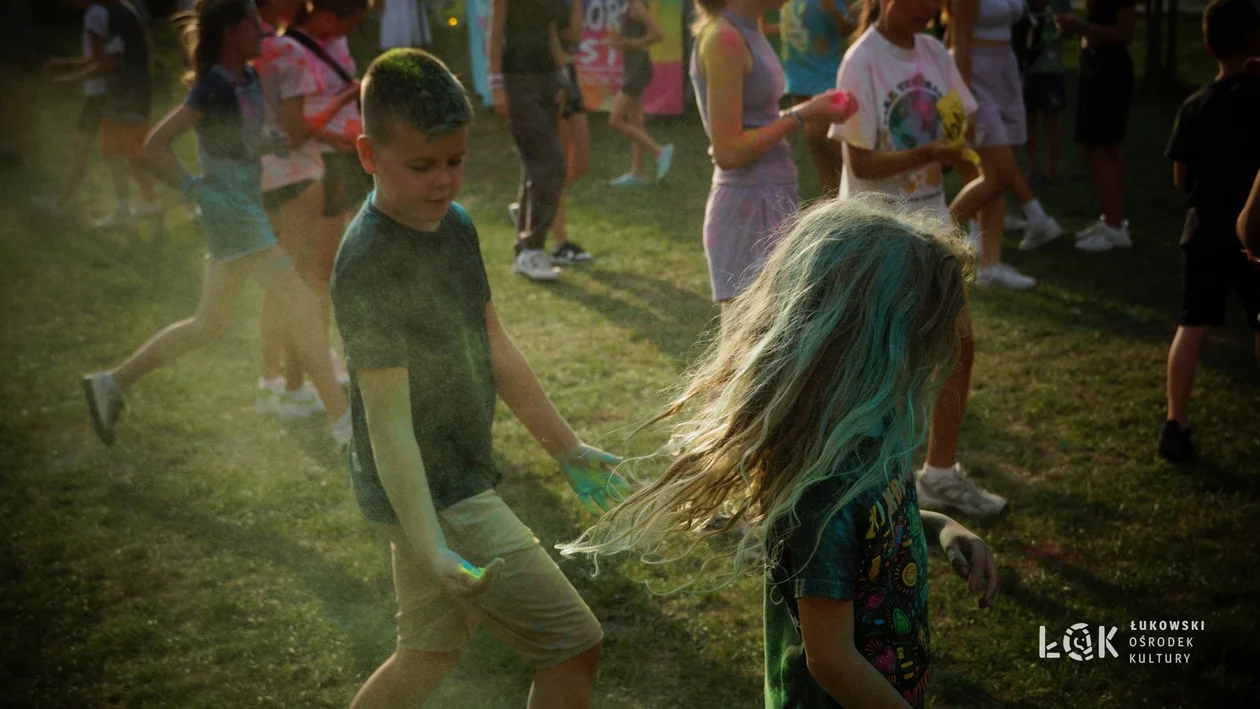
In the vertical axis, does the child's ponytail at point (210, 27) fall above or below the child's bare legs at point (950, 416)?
above

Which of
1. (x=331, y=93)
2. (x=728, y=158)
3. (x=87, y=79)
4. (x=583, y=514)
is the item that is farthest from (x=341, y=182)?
(x=87, y=79)

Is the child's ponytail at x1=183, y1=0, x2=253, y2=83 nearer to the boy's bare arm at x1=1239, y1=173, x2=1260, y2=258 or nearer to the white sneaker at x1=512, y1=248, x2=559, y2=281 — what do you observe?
the white sneaker at x1=512, y1=248, x2=559, y2=281

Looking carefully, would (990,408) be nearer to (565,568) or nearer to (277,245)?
(565,568)

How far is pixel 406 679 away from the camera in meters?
2.36

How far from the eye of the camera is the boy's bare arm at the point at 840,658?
1.63 m

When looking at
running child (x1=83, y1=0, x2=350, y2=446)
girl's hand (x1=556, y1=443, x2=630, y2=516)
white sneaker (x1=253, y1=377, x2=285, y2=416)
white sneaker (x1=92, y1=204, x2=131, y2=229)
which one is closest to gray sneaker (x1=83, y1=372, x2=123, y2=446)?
running child (x1=83, y1=0, x2=350, y2=446)

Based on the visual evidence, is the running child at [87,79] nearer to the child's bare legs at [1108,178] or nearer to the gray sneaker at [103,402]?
the gray sneaker at [103,402]

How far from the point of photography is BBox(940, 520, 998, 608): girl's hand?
191 cm

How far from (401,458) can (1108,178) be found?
6061 mm

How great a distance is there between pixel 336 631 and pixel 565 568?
767 millimetres

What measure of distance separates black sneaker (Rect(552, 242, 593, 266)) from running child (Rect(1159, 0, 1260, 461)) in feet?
12.7

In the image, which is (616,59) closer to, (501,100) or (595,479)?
(501,100)

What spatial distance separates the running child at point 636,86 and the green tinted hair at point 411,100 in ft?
21.8

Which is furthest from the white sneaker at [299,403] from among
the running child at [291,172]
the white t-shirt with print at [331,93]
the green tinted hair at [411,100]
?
the green tinted hair at [411,100]
